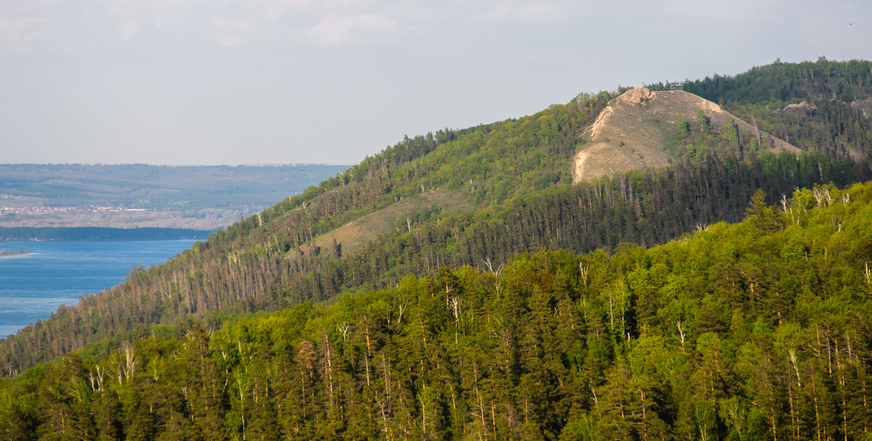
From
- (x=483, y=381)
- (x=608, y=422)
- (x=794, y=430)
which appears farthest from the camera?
(x=483, y=381)

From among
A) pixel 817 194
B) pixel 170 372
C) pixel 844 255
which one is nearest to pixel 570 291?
pixel 844 255

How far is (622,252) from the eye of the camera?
436ft

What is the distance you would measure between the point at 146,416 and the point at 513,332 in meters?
46.9

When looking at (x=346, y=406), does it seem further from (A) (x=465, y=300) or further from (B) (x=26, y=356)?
(B) (x=26, y=356)

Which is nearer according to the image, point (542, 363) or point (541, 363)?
point (541, 363)

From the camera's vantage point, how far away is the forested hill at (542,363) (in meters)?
77.4

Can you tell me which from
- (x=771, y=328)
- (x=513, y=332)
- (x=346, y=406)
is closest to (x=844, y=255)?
(x=771, y=328)

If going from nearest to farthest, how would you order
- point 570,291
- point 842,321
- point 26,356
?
1. point 842,321
2. point 570,291
3. point 26,356

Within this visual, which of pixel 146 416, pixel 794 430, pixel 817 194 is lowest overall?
pixel 794 430

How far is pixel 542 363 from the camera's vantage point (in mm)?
93562

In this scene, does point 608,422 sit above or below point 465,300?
below

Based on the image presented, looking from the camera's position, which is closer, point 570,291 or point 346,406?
point 346,406

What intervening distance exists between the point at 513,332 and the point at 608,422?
80.5 ft

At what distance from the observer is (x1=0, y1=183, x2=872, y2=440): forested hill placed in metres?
77.4
